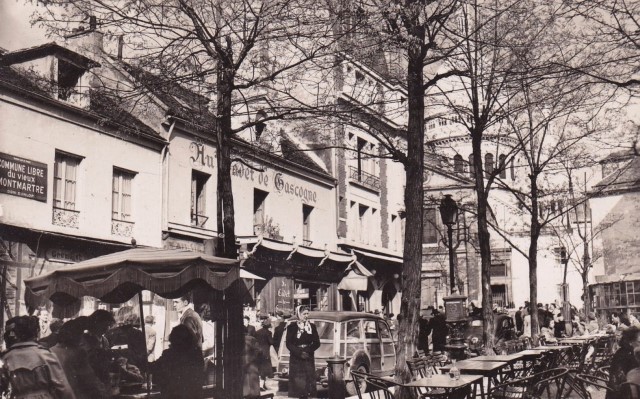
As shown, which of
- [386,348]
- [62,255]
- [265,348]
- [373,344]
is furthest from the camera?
[62,255]

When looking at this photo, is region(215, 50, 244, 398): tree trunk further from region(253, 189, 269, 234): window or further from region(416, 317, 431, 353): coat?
region(253, 189, 269, 234): window

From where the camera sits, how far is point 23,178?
16.0 m

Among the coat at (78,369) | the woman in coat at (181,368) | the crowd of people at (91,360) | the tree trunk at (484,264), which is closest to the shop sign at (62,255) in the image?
the crowd of people at (91,360)

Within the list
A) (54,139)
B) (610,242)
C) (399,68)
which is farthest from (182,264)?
(610,242)

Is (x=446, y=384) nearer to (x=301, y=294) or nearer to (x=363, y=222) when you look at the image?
(x=301, y=294)

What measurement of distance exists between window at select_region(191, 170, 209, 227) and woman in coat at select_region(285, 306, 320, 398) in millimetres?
9170

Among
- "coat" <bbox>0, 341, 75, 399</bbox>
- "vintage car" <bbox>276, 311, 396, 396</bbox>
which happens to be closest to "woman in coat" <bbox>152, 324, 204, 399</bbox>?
"coat" <bbox>0, 341, 75, 399</bbox>

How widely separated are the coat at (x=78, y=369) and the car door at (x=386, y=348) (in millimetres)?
9078

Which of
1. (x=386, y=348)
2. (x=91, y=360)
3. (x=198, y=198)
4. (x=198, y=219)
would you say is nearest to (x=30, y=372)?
(x=91, y=360)

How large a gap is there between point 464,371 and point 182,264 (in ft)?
13.1

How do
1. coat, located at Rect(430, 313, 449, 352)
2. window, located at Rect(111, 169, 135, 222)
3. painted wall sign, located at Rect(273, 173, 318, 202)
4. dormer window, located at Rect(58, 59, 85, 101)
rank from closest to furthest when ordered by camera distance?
dormer window, located at Rect(58, 59, 85, 101) < window, located at Rect(111, 169, 135, 222) < coat, located at Rect(430, 313, 449, 352) < painted wall sign, located at Rect(273, 173, 318, 202)

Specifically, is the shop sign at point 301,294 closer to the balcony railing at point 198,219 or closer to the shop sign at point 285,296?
the shop sign at point 285,296

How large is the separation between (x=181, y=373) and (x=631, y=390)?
5.36 metres

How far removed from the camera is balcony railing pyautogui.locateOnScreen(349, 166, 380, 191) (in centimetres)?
3285
